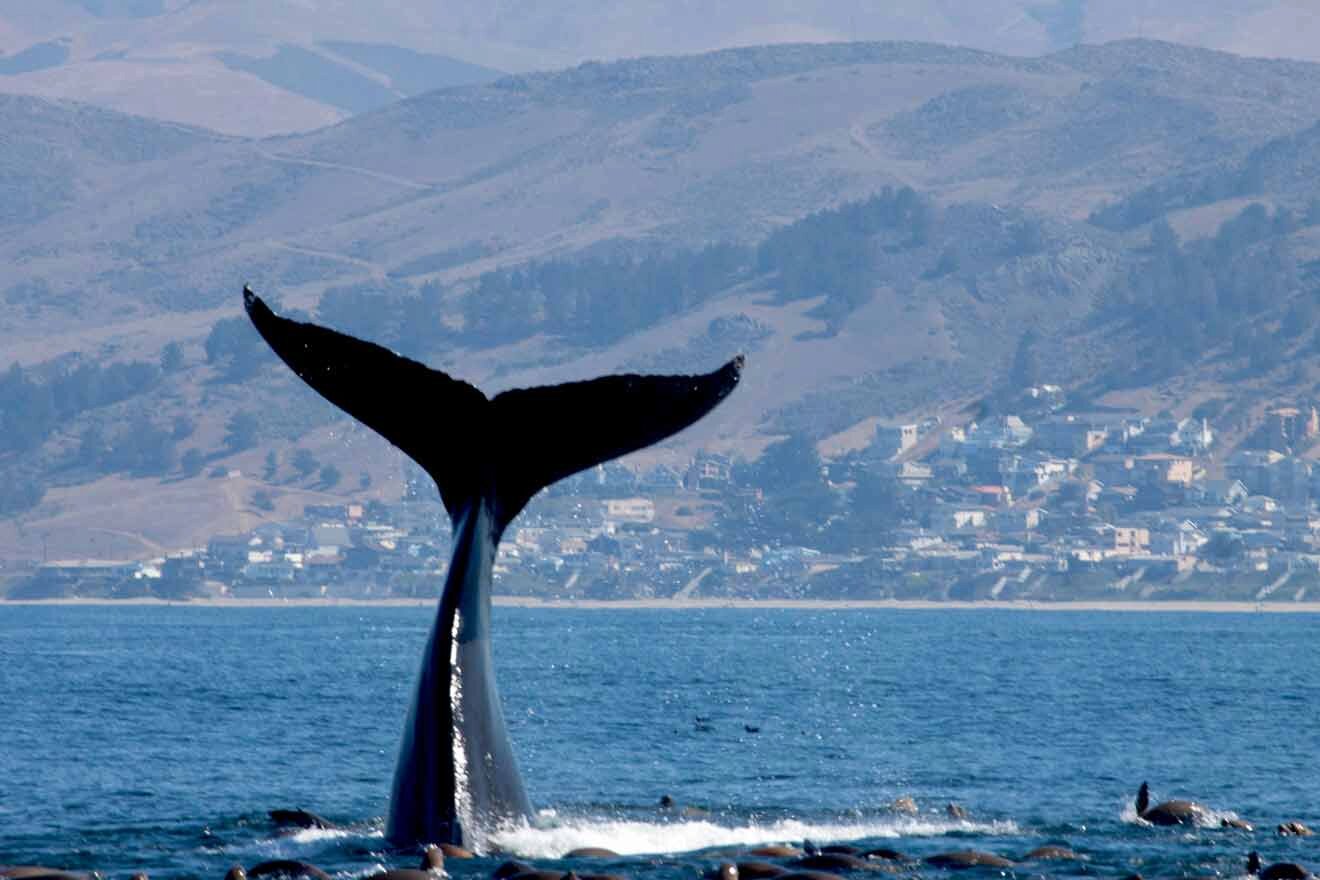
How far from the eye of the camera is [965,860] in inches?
1227

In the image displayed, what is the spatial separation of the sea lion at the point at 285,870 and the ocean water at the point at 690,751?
42 cm

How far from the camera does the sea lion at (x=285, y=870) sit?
28.4 metres

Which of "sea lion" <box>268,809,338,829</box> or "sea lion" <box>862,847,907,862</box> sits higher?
"sea lion" <box>268,809,338,829</box>

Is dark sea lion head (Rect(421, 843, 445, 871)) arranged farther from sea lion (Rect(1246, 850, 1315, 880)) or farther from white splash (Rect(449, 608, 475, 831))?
sea lion (Rect(1246, 850, 1315, 880))

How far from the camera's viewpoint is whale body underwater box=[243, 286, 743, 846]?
90.9 feet

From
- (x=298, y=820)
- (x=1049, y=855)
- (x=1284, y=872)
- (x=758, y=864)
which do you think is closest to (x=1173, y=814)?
(x=1049, y=855)

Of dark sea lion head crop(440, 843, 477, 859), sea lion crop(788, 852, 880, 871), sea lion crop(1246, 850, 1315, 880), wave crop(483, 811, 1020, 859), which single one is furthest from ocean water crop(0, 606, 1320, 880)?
sea lion crop(1246, 850, 1315, 880)

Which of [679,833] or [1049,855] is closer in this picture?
[1049,855]

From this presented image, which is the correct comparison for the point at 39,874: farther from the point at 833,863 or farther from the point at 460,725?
the point at 833,863

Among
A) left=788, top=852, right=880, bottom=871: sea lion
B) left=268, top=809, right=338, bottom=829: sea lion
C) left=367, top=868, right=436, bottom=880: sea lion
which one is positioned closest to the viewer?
left=367, top=868, right=436, bottom=880: sea lion

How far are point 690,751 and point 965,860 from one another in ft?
80.7

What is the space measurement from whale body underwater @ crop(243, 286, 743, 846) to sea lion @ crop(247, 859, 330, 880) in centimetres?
118

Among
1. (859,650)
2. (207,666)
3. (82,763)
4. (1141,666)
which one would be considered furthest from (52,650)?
(82,763)

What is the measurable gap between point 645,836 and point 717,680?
58355 mm
